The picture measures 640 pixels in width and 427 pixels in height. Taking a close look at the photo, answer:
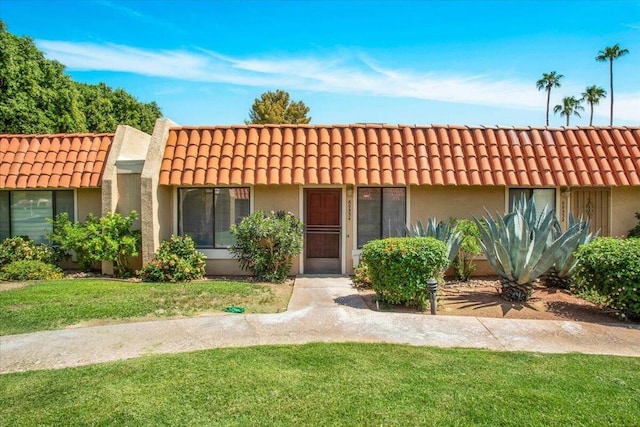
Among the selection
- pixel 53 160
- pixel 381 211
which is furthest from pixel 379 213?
pixel 53 160

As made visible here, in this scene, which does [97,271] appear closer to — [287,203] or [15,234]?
[15,234]

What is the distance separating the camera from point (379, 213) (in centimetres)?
1204

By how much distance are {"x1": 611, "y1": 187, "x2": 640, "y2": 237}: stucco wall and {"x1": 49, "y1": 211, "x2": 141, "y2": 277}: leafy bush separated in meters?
13.8

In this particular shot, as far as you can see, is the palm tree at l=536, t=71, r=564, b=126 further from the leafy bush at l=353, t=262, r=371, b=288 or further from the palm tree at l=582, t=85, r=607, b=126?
the leafy bush at l=353, t=262, r=371, b=288

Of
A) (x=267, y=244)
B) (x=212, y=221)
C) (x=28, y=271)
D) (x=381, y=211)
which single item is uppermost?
(x=381, y=211)

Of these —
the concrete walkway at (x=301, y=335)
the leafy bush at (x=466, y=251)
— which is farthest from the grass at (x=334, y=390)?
the leafy bush at (x=466, y=251)

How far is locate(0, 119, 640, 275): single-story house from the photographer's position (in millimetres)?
11578

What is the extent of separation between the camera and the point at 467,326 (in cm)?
696

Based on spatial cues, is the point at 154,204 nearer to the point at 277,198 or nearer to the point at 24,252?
the point at 277,198

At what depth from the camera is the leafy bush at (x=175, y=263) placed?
35.9 ft

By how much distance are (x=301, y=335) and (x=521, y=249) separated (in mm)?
4983

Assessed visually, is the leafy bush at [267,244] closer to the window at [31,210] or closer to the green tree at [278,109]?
the window at [31,210]

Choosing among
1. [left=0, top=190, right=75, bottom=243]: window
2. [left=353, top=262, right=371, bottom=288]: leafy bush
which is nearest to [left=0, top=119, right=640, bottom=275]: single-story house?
[left=0, top=190, right=75, bottom=243]: window

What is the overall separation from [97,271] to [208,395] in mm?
9692
